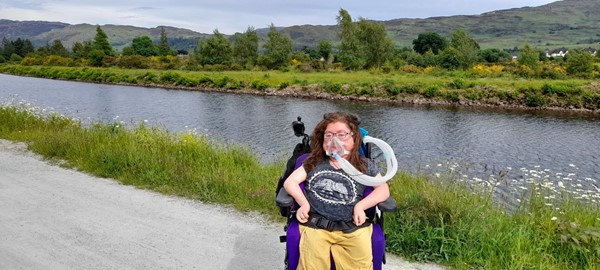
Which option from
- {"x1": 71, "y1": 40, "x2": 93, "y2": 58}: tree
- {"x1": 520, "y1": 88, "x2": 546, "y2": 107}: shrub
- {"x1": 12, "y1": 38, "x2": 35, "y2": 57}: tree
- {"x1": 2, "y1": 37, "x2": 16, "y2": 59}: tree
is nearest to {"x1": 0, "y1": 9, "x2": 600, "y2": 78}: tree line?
{"x1": 71, "y1": 40, "x2": 93, "y2": 58}: tree

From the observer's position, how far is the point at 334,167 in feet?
13.2

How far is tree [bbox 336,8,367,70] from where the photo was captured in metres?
64.4

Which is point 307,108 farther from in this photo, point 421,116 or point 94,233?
point 94,233

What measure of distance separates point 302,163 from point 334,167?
34cm

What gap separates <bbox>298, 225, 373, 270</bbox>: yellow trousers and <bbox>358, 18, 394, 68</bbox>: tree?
2506 inches

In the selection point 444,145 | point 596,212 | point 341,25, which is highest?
point 341,25

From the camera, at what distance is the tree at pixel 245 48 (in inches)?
3076

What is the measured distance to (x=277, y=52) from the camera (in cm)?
7200

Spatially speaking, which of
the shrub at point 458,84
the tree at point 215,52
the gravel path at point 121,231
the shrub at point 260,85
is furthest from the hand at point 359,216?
the tree at point 215,52

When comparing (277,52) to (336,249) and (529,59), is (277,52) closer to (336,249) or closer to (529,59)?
(529,59)

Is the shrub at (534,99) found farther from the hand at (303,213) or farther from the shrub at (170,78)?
the hand at (303,213)

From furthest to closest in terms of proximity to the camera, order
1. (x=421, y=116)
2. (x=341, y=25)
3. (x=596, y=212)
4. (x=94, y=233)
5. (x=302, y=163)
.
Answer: (x=341, y=25) < (x=421, y=116) < (x=596, y=212) < (x=94, y=233) < (x=302, y=163)

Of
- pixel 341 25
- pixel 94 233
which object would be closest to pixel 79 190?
pixel 94 233

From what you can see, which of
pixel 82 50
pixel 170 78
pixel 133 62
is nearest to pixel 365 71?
pixel 170 78
